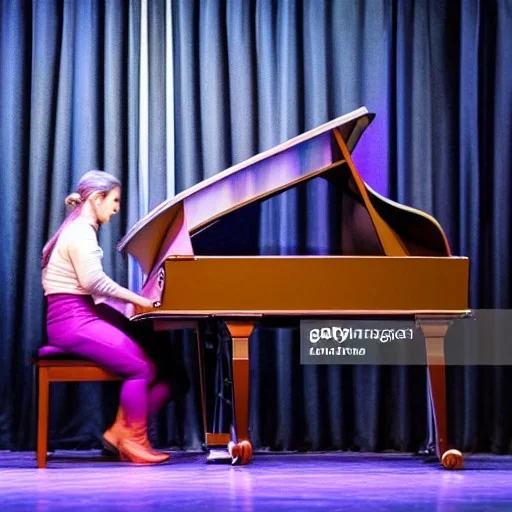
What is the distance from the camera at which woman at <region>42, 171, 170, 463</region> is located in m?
4.44

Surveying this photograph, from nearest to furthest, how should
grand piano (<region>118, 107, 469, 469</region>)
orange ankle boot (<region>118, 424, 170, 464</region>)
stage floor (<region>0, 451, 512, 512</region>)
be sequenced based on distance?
1. stage floor (<region>0, 451, 512, 512</region>)
2. grand piano (<region>118, 107, 469, 469</region>)
3. orange ankle boot (<region>118, 424, 170, 464</region>)

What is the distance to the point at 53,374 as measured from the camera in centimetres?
445

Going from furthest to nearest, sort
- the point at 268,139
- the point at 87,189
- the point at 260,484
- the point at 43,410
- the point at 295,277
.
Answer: the point at 268,139, the point at 87,189, the point at 43,410, the point at 295,277, the point at 260,484

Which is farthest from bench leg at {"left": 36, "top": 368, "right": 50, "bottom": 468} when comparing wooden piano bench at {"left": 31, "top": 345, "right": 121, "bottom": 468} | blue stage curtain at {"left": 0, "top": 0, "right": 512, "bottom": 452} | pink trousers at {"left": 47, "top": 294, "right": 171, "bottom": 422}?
blue stage curtain at {"left": 0, "top": 0, "right": 512, "bottom": 452}

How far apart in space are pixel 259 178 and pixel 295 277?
0.43 meters

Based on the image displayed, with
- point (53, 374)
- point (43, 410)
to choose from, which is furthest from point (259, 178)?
point (43, 410)

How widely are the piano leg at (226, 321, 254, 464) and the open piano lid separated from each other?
1.47ft

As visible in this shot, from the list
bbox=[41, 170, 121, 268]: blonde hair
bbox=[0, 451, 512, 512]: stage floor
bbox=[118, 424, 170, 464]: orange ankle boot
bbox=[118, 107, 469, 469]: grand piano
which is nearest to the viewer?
bbox=[0, 451, 512, 512]: stage floor

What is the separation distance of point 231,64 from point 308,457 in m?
1.94

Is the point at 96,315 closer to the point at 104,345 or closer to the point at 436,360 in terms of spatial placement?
the point at 104,345

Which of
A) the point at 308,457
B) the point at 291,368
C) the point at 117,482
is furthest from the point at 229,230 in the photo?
the point at 117,482

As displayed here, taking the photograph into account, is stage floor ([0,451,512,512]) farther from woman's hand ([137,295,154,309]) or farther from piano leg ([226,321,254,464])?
woman's hand ([137,295,154,309])

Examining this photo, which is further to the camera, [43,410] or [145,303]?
[43,410]

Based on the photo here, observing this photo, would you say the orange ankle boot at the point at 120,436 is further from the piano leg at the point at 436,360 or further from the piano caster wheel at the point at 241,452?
the piano leg at the point at 436,360
